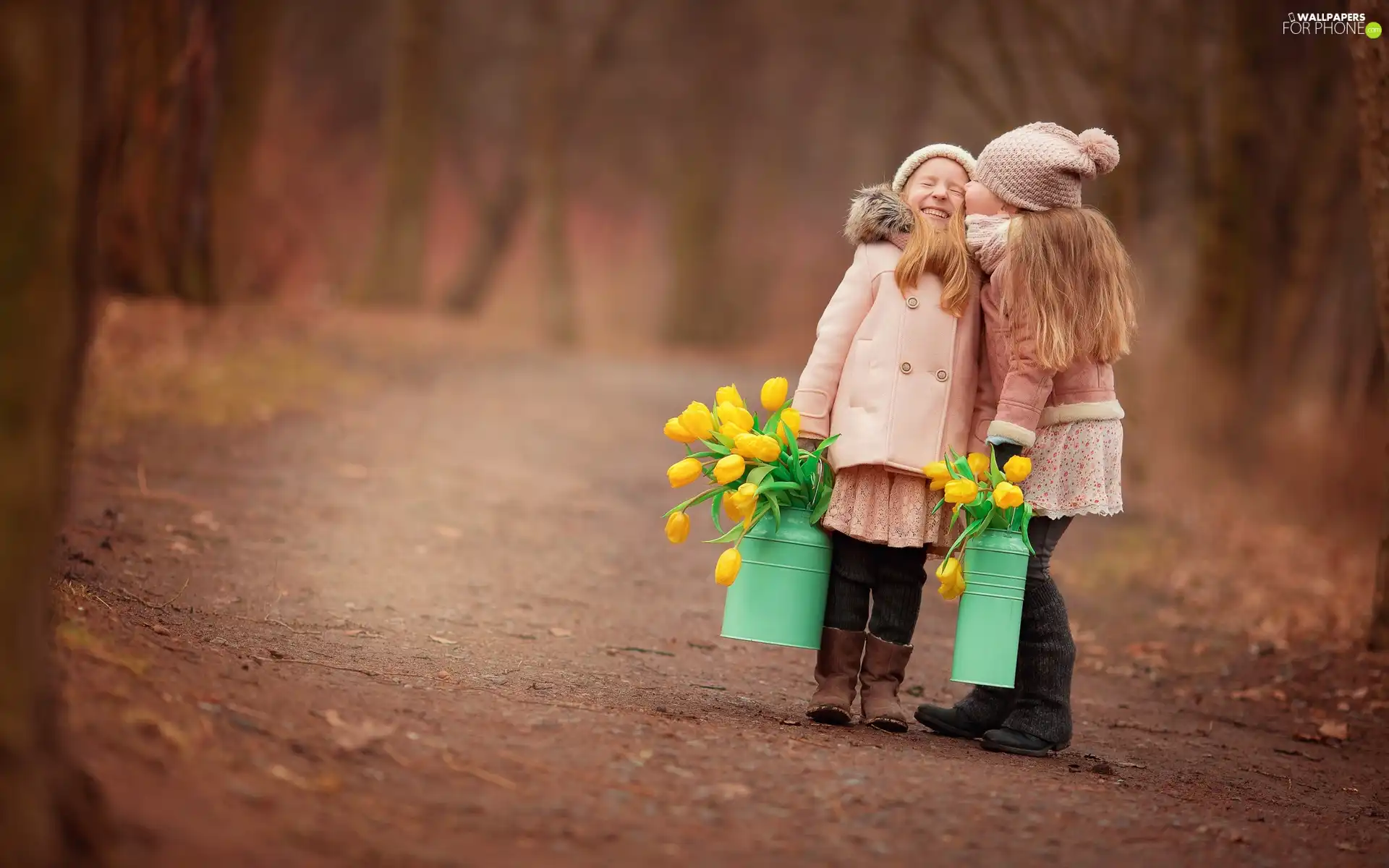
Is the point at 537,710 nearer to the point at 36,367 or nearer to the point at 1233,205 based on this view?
the point at 36,367

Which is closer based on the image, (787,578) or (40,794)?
(40,794)

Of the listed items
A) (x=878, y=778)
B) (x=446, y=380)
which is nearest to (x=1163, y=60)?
(x=446, y=380)

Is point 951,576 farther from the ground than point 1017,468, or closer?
closer

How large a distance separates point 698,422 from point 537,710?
3.39 feet

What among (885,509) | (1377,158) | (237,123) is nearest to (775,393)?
(885,509)


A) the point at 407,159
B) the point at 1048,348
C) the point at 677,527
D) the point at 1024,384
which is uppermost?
the point at 407,159

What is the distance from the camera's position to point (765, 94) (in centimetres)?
2961

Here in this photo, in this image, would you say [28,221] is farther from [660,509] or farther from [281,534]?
[660,509]

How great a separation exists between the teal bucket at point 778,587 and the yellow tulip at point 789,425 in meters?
0.26

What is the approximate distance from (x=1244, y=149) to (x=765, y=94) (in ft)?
58.6

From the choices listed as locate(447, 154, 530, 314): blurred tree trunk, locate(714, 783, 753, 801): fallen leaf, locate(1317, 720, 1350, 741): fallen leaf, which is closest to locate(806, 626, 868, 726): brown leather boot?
locate(714, 783, 753, 801): fallen leaf

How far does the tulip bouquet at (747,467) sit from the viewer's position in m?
4.37

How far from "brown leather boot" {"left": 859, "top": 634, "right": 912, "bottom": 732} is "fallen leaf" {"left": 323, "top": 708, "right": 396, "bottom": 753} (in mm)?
1590
